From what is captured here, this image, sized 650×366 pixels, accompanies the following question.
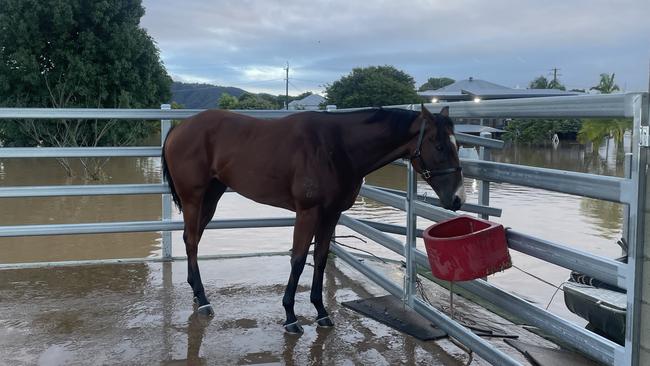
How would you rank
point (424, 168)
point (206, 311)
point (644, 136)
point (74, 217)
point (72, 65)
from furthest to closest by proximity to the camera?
point (72, 65) → point (74, 217) → point (206, 311) → point (424, 168) → point (644, 136)

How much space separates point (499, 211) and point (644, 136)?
1.69m

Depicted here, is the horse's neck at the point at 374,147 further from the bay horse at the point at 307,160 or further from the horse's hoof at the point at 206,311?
the horse's hoof at the point at 206,311

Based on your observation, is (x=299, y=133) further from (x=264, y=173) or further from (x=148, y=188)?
(x=148, y=188)

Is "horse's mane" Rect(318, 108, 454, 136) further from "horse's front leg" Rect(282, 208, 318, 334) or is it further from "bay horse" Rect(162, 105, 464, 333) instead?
"horse's front leg" Rect(282, 208, 318, 334)

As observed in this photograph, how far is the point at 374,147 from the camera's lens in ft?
11.5

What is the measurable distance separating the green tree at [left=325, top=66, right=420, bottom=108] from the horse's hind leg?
4435 centimetres

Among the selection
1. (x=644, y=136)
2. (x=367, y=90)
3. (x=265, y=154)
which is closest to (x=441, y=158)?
(x=265, y=154)

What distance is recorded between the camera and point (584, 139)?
32.4 meters

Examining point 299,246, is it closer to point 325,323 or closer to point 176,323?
point 325,323

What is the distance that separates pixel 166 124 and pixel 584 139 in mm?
32119

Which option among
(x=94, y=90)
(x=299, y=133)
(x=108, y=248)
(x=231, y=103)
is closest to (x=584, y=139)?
(x=94, y=90)

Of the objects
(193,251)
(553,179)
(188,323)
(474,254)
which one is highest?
(553,179)

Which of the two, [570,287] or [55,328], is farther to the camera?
[55,328]

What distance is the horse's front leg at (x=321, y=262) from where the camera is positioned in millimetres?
3725
